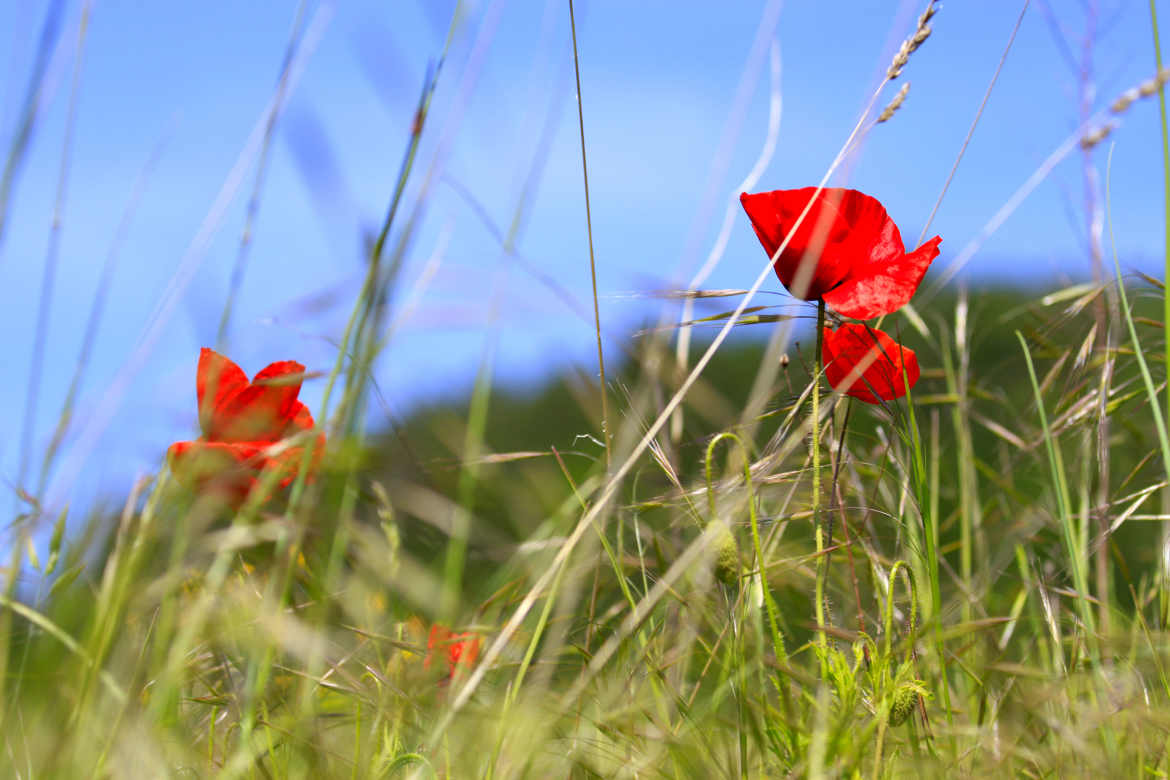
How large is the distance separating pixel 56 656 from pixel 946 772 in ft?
2.06

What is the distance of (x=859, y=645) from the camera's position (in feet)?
2.10

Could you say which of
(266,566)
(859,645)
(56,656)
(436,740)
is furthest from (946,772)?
(56,656)

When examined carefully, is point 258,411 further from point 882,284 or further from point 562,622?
point 882,284

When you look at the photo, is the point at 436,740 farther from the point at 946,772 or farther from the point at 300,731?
the point at 946,772

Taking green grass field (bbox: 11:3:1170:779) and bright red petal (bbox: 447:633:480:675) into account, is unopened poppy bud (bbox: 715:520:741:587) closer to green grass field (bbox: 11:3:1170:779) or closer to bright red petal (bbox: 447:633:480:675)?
green grass field (bbox: 11:3:1170:779)

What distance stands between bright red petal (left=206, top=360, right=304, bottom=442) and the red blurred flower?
0.20 meters

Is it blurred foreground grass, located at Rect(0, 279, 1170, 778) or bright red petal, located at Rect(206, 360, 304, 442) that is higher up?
bright red petal, located at Rect(206, 360, 304, 442)

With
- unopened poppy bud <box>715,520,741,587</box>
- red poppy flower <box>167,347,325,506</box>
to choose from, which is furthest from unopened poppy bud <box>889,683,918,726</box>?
red poppy flower <box>167,347,325,506</box>

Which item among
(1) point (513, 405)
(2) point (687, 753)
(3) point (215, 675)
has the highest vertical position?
(2) point (687, 753)

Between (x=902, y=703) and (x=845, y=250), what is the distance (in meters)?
0.32

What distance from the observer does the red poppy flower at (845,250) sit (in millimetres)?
710

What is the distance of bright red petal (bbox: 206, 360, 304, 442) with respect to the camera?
27.6 inches

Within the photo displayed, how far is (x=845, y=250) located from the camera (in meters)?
0.73

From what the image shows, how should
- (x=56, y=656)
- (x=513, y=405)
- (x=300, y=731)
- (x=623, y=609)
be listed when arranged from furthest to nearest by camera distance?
(x=513, y=405) < (x=623, y=609) < (x=56, y=656) < (x=300, y=731)
